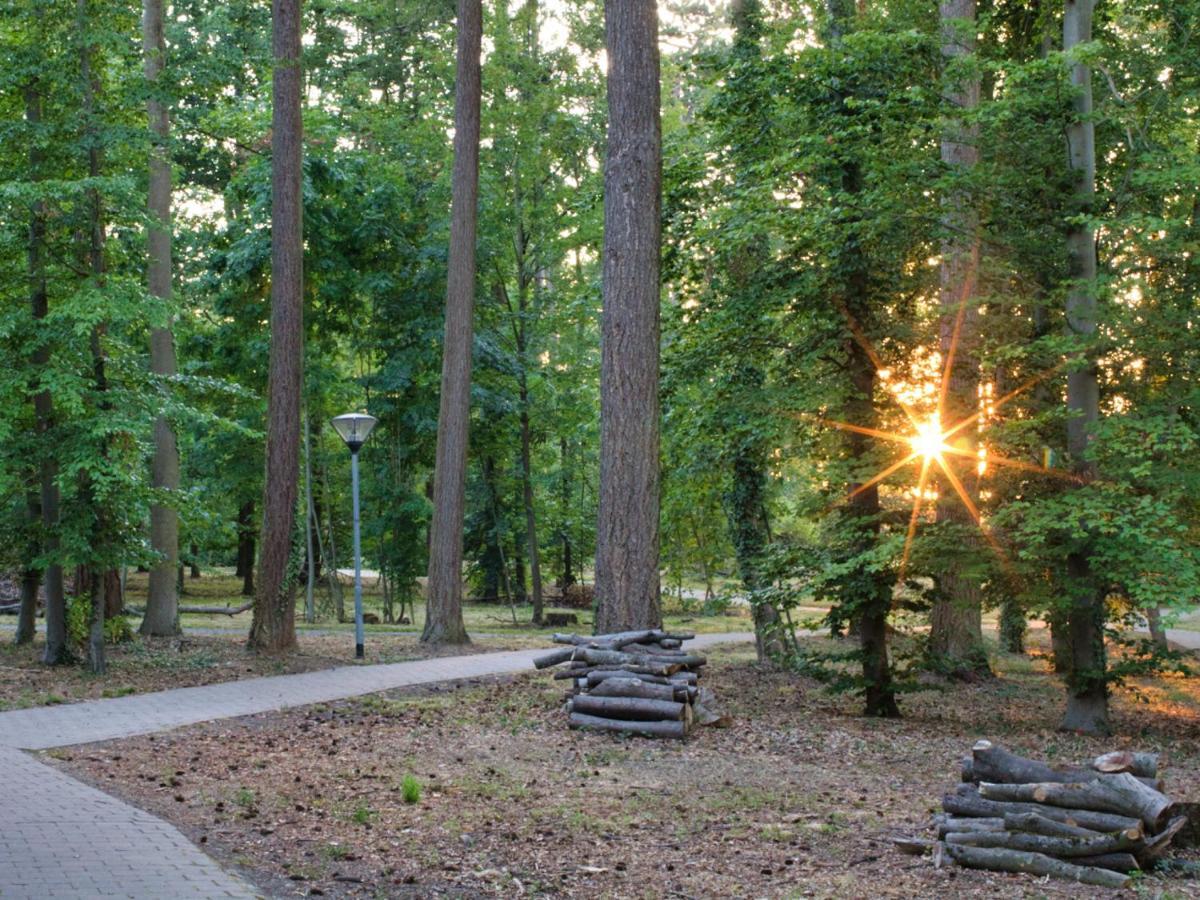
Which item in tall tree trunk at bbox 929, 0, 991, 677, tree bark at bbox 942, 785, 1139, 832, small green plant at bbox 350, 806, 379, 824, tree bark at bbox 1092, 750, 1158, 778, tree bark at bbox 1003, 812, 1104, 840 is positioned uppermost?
tall tree trunk at bbox 929, 0, 991, 677

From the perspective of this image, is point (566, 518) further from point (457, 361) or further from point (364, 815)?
point (364, 815)

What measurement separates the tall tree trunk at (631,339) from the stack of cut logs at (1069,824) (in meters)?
6.01

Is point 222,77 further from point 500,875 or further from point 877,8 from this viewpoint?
point 500,875

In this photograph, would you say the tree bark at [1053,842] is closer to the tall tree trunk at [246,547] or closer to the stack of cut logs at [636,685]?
the stack of cut logs at [636,685]

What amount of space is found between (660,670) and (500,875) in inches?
204

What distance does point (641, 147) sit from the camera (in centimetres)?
1282

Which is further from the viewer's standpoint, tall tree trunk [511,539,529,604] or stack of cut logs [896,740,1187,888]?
tall tree trunk [511,539,529,604]

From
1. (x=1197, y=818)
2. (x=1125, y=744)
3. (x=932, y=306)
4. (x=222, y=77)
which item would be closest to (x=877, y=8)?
(x=932, y=306)

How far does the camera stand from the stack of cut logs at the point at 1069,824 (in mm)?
6387

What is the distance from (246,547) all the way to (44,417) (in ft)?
76.1

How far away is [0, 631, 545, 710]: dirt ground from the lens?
13.6 meters

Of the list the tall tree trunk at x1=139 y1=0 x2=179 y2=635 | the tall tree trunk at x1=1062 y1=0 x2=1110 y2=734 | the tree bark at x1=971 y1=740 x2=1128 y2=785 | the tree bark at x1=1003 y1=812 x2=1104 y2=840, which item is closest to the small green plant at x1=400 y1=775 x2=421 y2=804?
the tree bark at x1=971 y1=740 x2=1128 y2=785

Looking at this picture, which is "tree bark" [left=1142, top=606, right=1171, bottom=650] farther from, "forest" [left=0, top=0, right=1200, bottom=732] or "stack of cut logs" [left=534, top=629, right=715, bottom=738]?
"stack of cut logs" [left=534, top=629, right=715, bottom=738]

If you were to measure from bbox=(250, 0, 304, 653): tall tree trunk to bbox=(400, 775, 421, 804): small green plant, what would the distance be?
9254mm
